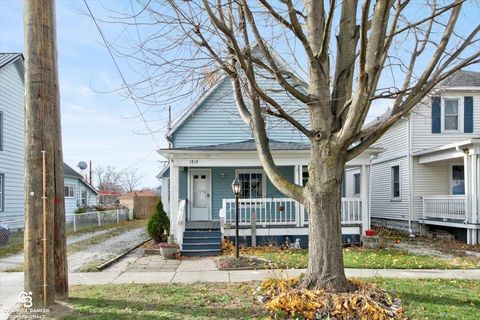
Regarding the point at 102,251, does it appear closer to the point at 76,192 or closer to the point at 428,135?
the point at 428,135

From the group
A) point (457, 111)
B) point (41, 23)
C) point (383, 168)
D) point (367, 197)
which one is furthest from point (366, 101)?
point (383, 168)

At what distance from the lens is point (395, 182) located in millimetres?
18844

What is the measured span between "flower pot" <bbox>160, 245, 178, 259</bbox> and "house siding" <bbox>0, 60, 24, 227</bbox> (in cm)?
930

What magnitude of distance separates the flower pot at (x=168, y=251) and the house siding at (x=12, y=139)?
30.5 feet

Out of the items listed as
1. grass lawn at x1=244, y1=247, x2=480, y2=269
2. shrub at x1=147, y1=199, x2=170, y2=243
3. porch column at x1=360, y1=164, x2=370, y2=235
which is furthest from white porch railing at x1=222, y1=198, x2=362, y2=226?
shrub at x1=147, y1=199, x2=170, y2=243

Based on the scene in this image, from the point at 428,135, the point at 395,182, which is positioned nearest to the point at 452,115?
the point at 428,135

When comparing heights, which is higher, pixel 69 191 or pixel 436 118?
pixel 436 118

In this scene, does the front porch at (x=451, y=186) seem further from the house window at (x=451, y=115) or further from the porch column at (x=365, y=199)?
the porch column at (x=365, y=199)

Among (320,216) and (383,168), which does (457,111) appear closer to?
(383,168)

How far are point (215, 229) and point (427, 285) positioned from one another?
23.1 ft

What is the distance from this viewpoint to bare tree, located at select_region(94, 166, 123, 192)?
2662 inches

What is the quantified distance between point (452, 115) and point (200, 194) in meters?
10.9

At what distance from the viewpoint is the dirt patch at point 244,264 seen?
9.41m

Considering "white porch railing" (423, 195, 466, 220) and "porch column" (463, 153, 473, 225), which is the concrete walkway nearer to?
"porch column" (463, 153, 473, 225)
